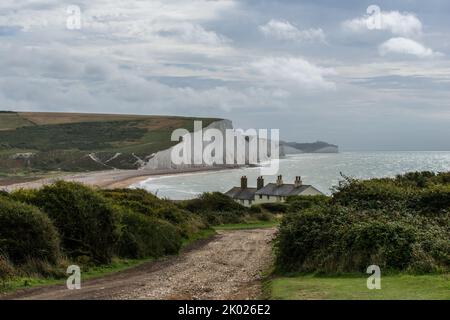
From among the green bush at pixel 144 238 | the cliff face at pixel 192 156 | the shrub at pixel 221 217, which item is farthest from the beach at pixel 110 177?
the green bush at pixel 144 238

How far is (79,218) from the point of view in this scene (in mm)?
23938

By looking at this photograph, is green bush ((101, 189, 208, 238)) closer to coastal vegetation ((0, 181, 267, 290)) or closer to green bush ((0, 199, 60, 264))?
coastal vegetation ((0, 181, 267, 290))

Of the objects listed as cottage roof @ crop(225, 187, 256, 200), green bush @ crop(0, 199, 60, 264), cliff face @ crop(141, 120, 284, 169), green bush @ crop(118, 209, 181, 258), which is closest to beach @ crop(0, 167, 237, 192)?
cliff face @ crop(141, 120, 284, 169)

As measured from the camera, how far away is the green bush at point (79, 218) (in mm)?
23672

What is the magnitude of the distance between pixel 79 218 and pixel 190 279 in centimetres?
617

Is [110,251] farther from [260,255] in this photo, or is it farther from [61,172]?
[61,172]

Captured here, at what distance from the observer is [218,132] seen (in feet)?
586

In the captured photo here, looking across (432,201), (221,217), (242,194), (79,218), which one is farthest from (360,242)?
(242,194)

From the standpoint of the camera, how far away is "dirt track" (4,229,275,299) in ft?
54.4

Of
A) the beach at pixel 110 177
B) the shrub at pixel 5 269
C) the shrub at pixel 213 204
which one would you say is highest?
the shrub at pixel 5 269

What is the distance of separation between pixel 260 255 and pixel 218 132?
5945 inches

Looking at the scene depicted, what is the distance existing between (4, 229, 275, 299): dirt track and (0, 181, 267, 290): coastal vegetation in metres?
1.34

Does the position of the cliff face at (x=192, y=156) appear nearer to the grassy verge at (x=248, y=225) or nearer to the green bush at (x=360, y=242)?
the grassy verge at (x=248, y=225)
